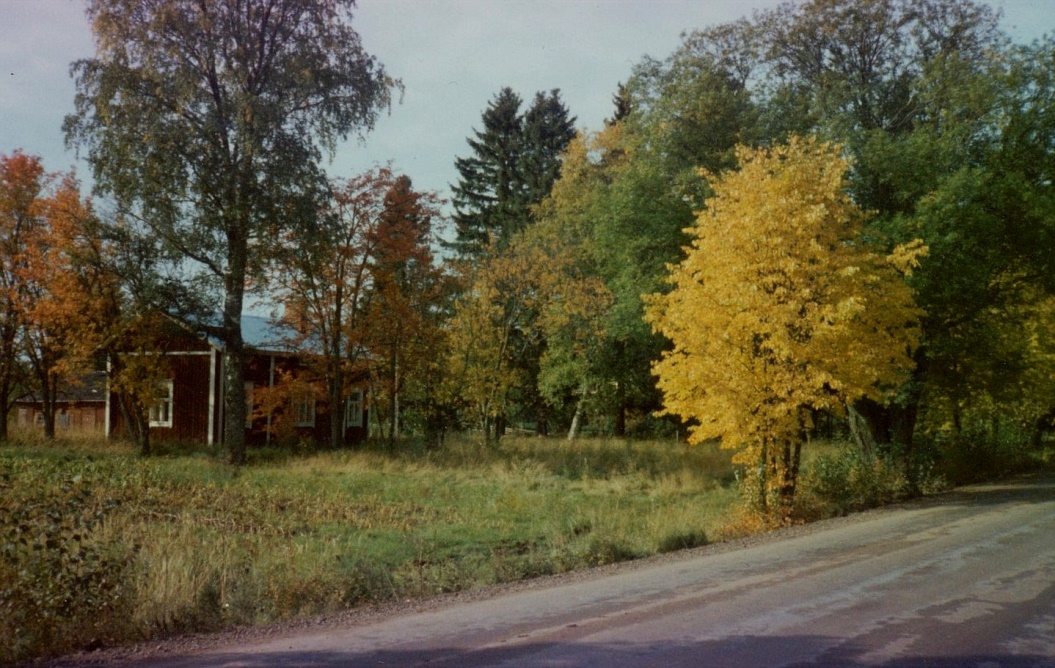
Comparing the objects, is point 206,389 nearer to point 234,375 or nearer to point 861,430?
point 234,375

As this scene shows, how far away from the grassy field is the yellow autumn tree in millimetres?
1979

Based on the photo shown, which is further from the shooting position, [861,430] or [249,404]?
[249,404]

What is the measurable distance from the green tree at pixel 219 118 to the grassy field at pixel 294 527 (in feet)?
17.7

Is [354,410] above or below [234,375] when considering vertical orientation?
below

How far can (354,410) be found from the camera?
35500 millimetres

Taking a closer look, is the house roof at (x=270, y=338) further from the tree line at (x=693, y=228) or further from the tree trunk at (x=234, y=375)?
the tree trunk at (x=234, y=375)

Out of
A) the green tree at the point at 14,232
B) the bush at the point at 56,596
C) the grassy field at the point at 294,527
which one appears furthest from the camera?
the green tree at the point at 14,232

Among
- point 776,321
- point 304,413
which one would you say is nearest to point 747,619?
point 776,321

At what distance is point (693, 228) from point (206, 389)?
796 inches

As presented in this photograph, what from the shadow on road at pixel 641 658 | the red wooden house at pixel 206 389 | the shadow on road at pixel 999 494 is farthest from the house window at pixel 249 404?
the shadow on road at pixel 641 658

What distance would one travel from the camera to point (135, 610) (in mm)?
7148

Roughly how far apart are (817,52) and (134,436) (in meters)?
26.8

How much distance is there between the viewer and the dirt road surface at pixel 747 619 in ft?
20.2

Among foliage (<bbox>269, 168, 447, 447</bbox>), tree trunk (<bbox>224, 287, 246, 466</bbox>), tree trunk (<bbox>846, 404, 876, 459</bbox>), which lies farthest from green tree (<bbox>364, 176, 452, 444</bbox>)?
tree trunk (<bbox>846, 404, 876, 459</bbox>)
